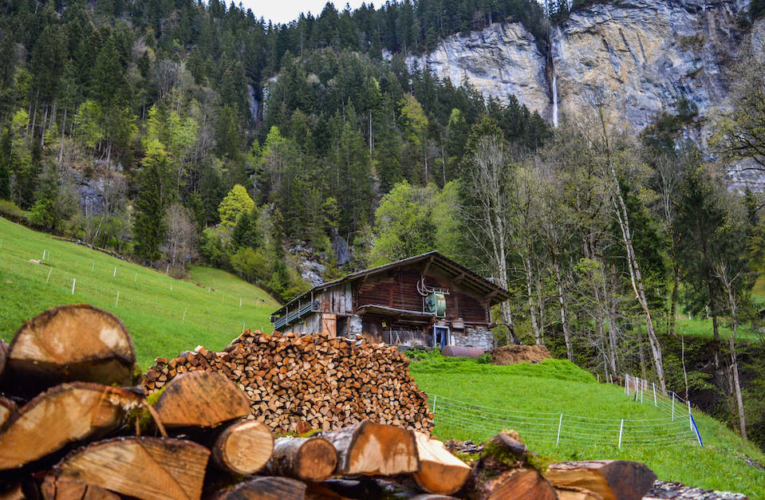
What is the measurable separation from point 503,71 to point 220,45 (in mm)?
66516

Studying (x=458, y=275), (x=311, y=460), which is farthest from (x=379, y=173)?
(x=311, y=460)

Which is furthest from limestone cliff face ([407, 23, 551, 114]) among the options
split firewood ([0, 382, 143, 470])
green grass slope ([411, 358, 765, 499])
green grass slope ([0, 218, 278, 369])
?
split firewood ([0, 382, 143, 470])

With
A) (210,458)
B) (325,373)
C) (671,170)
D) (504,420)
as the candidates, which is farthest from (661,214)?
(210,458)

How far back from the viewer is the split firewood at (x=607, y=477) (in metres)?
4.28

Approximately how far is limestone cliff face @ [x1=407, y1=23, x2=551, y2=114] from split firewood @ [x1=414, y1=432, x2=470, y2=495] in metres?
127

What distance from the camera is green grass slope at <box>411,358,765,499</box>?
10438 mm

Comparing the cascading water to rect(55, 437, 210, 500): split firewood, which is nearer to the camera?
rect(55, 437, 210, 500): split firewood

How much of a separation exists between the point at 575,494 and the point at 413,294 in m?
27.2

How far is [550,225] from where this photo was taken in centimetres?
3195

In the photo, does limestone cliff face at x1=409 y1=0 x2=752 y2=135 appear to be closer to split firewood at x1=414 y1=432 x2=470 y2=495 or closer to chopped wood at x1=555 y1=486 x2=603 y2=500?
chopped wood at x1=555 y1=486 x2=603 y2=500

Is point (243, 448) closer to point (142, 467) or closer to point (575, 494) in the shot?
point (142, 467)

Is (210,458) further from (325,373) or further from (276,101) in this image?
(276,101)

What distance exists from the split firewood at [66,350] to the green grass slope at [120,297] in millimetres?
18634

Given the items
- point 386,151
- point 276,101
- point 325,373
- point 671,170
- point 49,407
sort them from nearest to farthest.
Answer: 1. point 49,407
2. point 325,373
3. point 671,170
4. point 386,151
5. point 276,101
